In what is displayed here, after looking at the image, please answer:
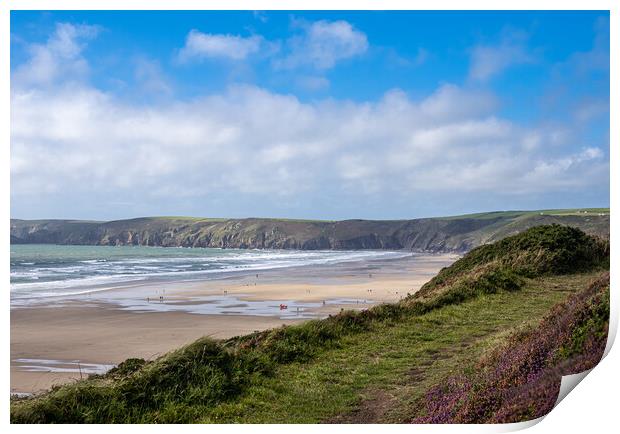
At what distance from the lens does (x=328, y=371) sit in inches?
349

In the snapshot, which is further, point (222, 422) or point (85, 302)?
point (85, 302)

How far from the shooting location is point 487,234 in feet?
238

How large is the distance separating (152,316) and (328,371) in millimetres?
11355

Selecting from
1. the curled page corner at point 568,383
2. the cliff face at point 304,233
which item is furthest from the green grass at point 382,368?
the cliff face at point 304,233

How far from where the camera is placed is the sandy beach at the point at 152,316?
1252 centimetres

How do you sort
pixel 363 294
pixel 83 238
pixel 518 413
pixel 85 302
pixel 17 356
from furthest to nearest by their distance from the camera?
pixel 83 238
pixel 363 294
pixel 85 302
pixel 17 356
pixel 518 413

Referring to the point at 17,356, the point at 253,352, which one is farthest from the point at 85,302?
the point at 253,352

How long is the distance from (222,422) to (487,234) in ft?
228

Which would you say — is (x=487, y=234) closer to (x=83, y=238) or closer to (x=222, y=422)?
(x=83, y=238)

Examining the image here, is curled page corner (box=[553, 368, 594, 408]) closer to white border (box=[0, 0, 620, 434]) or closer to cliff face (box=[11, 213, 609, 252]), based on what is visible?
white border (box=[0, 0, 620, 434])

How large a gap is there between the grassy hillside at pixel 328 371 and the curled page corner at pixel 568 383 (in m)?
0.28

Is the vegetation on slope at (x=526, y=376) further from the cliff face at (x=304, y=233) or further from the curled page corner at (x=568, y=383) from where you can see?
the cliff face at (x=304, y=233)
